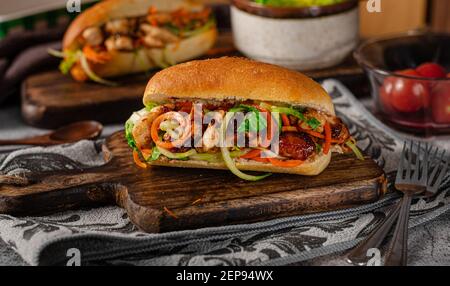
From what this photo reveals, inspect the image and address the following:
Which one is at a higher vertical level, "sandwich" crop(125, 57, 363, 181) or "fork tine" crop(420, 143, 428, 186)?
"sandwich" crop(125, 57, 363, 181)

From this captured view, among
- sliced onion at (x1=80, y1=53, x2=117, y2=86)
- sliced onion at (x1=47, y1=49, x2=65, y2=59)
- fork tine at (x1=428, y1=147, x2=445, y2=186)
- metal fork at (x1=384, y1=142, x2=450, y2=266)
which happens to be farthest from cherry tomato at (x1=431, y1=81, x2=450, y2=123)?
sliced onion at (x1=47, y1=49, x2=65, y2=59)

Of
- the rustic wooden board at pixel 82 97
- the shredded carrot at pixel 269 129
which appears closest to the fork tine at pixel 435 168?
the shredded carrot at pixel 269 129

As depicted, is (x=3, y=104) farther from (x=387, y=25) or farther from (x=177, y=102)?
(x=387, y=25)

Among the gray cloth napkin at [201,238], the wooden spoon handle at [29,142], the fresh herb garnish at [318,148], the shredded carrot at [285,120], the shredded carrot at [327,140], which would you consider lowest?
the gray cloth napkin at [201,238]

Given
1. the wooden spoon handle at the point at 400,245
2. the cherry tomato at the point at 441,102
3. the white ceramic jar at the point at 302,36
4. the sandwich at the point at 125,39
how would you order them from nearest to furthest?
1. the wooden spoon handle at the point at 400,245
2. the cherry tomato at the point at 441,102
3. the white ceramic jar at the point at 302,36
4. the sandwich at the point at 125,39

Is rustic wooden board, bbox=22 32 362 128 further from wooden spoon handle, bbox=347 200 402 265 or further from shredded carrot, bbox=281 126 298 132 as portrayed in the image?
wooden spoon handle, bbox=347 200 402 265

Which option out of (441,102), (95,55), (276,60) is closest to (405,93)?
(441,102)

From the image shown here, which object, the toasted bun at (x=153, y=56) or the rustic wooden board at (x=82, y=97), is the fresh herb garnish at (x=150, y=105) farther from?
the toasted bun at (x=153, y=56)
